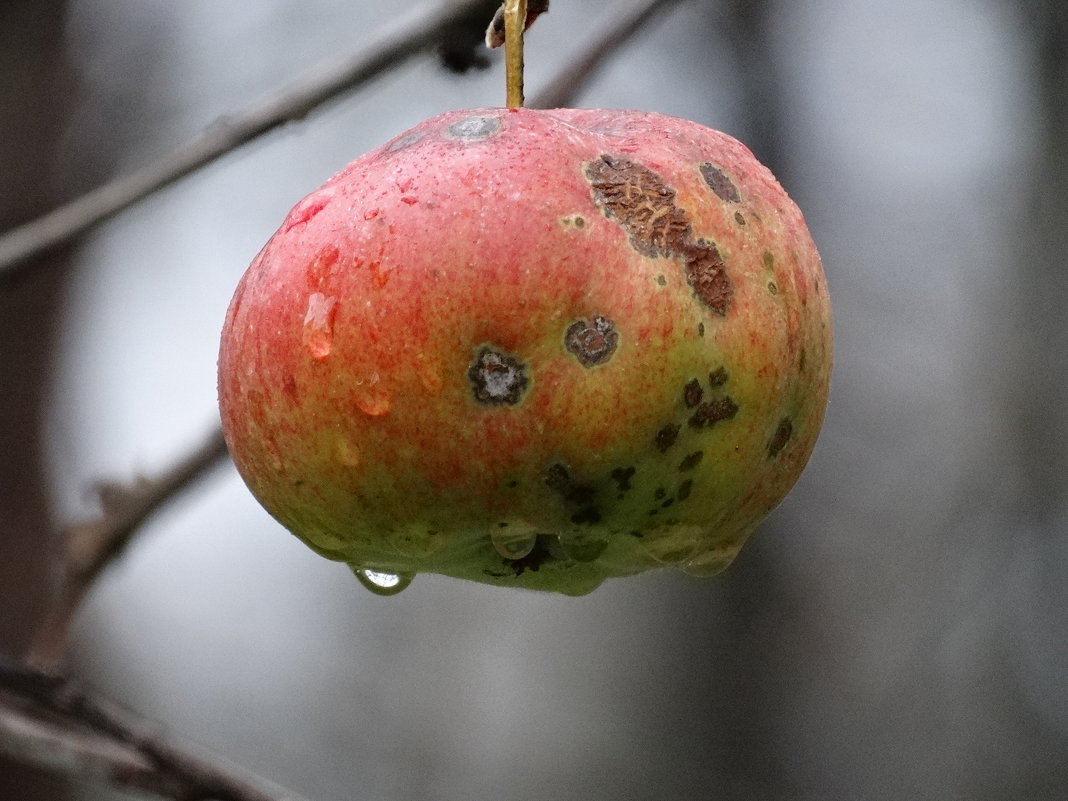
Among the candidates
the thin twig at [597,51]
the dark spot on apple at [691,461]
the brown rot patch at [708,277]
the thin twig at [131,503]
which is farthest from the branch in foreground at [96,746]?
the thin twig at [597,51]

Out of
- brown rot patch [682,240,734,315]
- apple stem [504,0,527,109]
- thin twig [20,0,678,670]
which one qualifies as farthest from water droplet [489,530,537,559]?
thin twig [20,0,678,670]

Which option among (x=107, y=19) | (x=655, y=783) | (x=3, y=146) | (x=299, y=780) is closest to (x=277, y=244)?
(x=3, y=146)

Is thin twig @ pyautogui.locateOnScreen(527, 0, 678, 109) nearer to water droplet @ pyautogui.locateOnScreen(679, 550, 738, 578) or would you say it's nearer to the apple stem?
the apple stem

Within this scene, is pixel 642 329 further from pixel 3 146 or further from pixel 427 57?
pixel 3 146

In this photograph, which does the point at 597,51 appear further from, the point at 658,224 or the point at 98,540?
the point at 98,540

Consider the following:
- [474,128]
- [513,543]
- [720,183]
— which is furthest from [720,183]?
[513,543]

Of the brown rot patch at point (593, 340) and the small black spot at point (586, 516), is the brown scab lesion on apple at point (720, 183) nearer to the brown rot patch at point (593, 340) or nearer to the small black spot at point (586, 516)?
the brown rot patch at point (593, 340)
